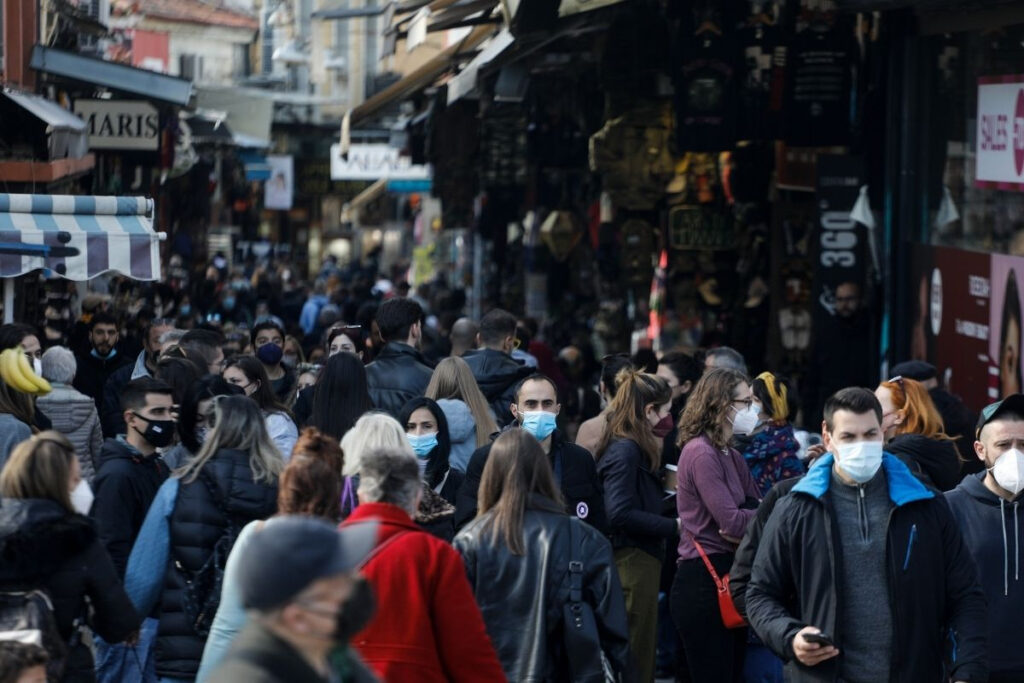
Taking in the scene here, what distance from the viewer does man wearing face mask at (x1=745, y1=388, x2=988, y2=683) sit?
6.18m

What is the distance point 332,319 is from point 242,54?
41.1 metres

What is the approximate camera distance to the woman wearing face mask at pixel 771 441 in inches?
355

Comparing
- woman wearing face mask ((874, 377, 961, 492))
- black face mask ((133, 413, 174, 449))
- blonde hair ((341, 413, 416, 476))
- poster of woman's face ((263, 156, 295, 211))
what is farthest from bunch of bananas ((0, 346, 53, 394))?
poster of woman's face ((263, 156, 295, 211))

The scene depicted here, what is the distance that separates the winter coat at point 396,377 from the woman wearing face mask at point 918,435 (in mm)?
2733

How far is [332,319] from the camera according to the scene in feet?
61.5

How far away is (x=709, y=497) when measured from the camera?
8.32 meters

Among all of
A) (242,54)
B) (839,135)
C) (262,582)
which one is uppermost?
(242,54)

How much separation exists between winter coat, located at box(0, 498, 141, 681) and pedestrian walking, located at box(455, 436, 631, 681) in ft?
3.86

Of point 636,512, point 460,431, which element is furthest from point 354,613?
point 460,431

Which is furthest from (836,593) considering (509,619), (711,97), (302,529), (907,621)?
(711,97)

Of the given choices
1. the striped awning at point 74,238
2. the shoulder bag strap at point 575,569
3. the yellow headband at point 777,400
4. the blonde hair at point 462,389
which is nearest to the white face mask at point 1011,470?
the shoulder bag strap at point 575,569

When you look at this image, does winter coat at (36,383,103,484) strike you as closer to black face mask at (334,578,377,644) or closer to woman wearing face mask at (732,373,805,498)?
woman wearing face mask at (732,373,805,498)

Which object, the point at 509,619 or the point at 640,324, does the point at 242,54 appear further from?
the point at 509,619

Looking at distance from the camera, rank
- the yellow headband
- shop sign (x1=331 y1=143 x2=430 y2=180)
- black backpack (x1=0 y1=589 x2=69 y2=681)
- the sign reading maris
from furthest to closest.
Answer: shop sign (x1=331 y1=143 x2=430 y2=180) < the sign reading maris < the yellow headband < black backpack (x1=0 y1=589 x2=69 y2=681)
